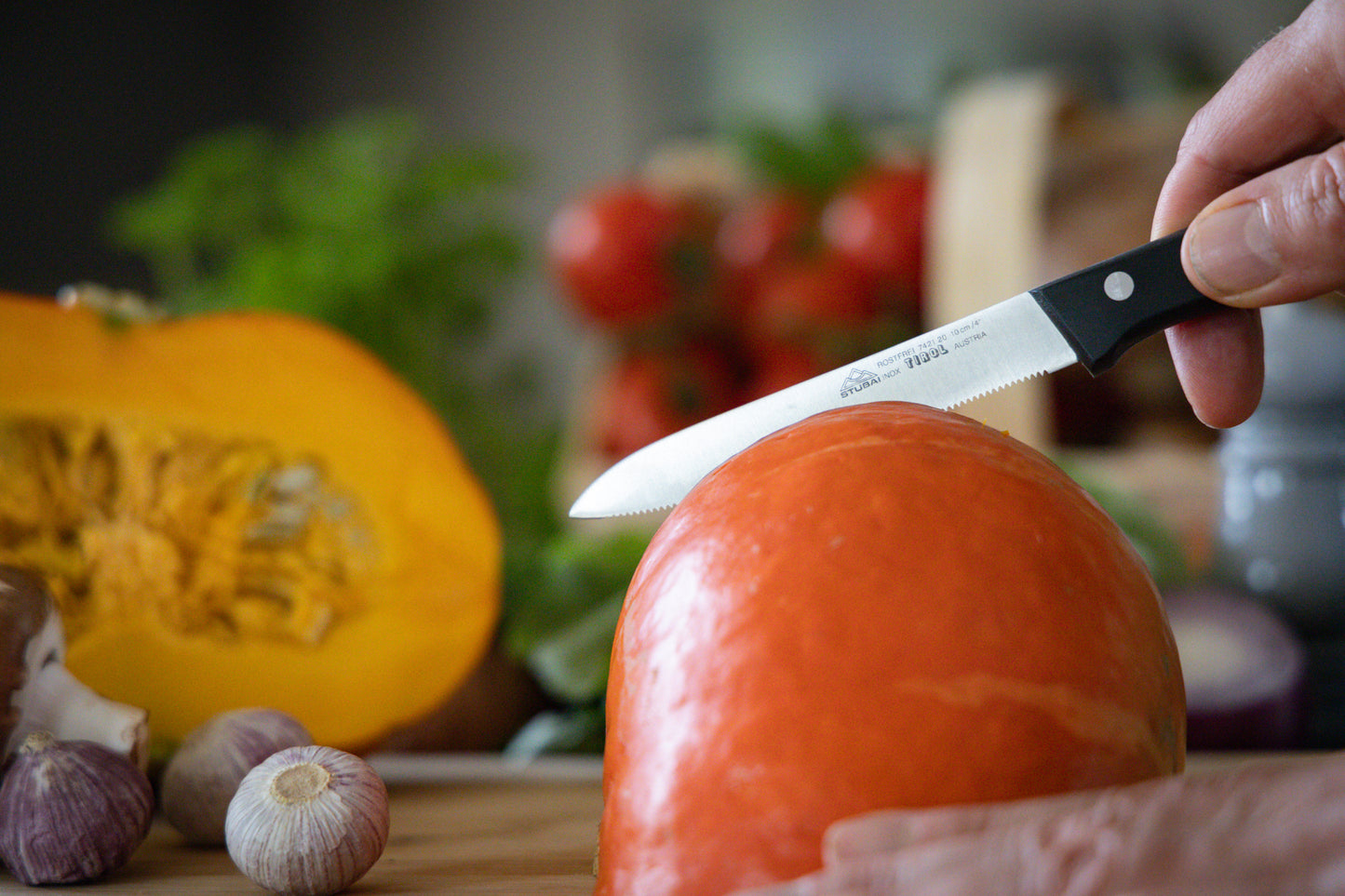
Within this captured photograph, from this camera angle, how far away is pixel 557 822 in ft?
2.34

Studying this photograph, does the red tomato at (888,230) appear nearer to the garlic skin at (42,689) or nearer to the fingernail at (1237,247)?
the fingernail at (1237,247)

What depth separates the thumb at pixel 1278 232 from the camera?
567 mm

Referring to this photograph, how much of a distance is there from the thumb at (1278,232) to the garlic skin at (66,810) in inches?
23.4

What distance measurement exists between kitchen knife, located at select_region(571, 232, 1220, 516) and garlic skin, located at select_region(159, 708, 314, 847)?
0.21 meters

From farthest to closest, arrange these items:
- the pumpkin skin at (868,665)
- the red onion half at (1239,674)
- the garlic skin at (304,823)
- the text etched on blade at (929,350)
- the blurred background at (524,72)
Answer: the blurred background at (524,72) < the red onion half at (1239,674) < the text etched on blade at (929,350) < the garlic skin at (304,823) < the pumpkin skin at (868,665)

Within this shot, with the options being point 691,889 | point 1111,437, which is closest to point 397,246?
point 1111,437

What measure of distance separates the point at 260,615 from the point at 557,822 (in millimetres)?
238

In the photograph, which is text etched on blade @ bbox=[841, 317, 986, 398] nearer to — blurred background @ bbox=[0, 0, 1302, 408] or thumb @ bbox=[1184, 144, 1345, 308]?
thumb @ bbox=[1184, 144, 1345, 308]

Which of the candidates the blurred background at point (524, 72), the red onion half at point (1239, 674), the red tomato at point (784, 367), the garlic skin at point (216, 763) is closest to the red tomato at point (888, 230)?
the red tomato at point (784, 367)

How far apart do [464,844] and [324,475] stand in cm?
26

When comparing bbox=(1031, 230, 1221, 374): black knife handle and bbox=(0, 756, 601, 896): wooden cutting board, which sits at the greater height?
bbox=(1031, 230, 1221, 374): black knife handle

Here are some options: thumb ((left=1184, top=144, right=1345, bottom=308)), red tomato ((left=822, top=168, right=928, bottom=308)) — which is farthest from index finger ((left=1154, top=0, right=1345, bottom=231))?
red tomato ((left=822, top=168, right=928, bottom=308))

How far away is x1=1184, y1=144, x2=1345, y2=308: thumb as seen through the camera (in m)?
0.57

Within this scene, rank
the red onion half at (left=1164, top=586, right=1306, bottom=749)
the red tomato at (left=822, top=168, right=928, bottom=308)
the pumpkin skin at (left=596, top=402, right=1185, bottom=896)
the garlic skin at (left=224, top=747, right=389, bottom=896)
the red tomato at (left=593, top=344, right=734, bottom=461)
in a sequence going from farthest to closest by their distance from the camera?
the red tomato at (left=593, top=344, right=734, bottom=461), the red tomato at (left=822, top=168, right=928, bottom=308), the red onion half at (left=1164, top=586, right=1306, bottom=749), the garlic skin at (left=224, top=747, right=389, bottom=896), the pumpkin skin at (left=596, top=402, right=1185, bottom=896)
